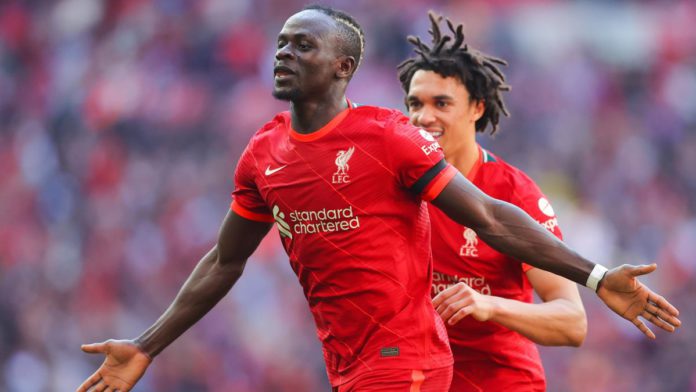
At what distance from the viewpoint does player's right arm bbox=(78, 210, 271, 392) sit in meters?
5.41

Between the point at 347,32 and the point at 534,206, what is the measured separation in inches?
54.3

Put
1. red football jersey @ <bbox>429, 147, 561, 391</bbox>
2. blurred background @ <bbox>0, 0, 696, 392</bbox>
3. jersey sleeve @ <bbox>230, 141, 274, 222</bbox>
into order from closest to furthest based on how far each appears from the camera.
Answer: jersey sleeve @ <bbox>230, 141, 274, 222</bbox> → red football jersey @ <bbox>429, 147, 561, 391</bbox> → blurred background @ <bbox>0, 0, 696, 392</bbox>

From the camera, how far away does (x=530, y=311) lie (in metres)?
5.49

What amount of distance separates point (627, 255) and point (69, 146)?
7245 millimetres

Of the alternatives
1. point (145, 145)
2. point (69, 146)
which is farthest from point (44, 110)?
point (145, 145)

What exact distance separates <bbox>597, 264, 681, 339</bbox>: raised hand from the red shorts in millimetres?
779

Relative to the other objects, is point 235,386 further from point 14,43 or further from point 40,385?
point 14,43

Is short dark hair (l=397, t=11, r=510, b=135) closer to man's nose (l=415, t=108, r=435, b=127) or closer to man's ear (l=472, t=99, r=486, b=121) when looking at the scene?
man's ear (l=472, t=99, r=486, b=121)

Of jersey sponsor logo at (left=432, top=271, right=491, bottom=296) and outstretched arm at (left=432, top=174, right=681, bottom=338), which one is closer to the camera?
outstretched arm at (left=432, top=174, right=681, bottom=338)

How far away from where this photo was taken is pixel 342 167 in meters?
4.87

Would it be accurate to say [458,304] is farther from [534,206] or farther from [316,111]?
[534,206]

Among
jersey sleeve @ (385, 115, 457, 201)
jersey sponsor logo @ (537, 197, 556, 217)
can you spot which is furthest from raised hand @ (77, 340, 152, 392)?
jersey sponsor logo @ (537, 197, 556, 217)

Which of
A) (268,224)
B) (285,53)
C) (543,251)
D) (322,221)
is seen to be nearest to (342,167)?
(322,221)

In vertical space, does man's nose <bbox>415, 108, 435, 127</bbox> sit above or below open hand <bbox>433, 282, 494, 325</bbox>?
above
